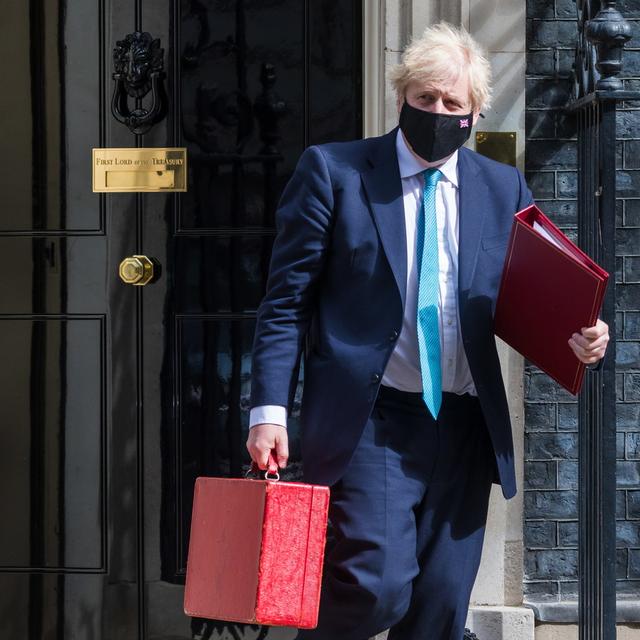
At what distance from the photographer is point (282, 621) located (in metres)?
2.81

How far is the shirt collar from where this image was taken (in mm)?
3097

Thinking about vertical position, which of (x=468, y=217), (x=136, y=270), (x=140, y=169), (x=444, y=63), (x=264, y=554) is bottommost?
(x=264, y=554)

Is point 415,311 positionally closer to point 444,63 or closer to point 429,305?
point 429,305

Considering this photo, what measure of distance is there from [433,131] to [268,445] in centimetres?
87

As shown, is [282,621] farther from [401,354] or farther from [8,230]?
[8,230]

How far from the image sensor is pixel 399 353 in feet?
9.91

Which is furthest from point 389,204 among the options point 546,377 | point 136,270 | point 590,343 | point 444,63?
point 136,270

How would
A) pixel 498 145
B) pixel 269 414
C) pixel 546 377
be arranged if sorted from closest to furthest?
pixel 269 414 < pixel 498 145 < pixel 546 377

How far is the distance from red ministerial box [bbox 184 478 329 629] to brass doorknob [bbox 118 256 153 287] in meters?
1.50

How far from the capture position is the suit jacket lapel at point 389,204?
3.00 metres

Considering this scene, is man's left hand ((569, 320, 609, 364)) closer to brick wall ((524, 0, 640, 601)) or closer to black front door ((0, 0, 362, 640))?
brick wall ((524, 0, 640, 601))

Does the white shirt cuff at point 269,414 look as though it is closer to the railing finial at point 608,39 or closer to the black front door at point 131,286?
the black front door at point 131,286

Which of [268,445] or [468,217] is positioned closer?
[268,445]

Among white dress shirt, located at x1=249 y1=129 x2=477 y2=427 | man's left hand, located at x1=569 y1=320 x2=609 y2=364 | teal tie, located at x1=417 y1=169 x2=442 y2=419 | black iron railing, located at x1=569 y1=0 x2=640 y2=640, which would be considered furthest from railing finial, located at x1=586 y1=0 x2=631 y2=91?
man's left hand, located at x1=569 y1=320 x2=609 y2=364
